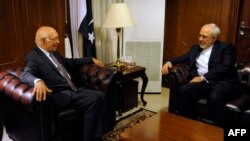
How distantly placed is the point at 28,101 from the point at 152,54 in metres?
2.19

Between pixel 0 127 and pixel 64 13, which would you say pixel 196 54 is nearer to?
pixel 64 13

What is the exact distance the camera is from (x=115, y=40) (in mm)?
3775

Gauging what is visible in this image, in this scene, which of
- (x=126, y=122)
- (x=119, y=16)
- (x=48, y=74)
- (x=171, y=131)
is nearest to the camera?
(x=171, y=131)

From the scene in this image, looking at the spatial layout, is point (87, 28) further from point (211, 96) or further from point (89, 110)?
point (211, 96)

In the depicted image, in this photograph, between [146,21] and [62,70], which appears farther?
[146,21]

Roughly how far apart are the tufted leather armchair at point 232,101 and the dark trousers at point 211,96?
0.18 feet

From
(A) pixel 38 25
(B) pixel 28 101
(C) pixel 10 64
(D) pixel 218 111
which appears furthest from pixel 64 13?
(D) pixel 218 111

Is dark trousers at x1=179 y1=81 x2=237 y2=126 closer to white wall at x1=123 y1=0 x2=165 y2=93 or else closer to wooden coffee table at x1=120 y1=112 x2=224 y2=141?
wooden coffee table at x1=120 y1=112 x2=224 y2=141

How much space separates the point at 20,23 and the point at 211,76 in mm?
2038

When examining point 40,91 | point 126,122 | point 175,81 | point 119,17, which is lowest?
→ point 126,122

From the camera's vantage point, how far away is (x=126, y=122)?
9.69 ft

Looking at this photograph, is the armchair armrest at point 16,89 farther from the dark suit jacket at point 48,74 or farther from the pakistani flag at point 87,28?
the pakistani flag at point 87,28

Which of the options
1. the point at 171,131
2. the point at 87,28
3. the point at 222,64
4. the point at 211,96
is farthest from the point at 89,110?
the point at 222,64

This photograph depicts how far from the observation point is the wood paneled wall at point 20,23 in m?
2.63
